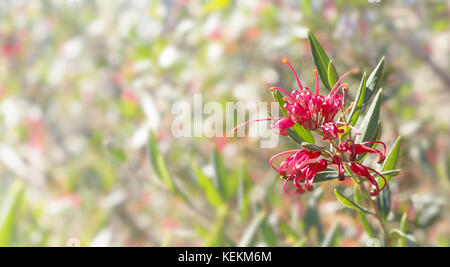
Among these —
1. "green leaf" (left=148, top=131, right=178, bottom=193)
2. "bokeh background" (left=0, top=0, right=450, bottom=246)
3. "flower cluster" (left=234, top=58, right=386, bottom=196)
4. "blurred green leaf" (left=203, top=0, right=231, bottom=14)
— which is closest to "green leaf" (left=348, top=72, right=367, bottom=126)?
"flower cluster" (left=234, top=58, right=386, bottom=196)

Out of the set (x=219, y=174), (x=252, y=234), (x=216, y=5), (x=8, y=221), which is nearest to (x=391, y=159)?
(x=252, y=234)

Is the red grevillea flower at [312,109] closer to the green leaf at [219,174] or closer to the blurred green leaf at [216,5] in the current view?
the green leaf at [219,174]

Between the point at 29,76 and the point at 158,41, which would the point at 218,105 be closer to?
the point at 158,41

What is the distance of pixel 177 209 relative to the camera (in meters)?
1.63

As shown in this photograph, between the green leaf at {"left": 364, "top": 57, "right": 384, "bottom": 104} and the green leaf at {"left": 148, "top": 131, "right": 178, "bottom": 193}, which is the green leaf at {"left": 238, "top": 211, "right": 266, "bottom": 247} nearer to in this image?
the green leaf at {"left": 148, "top": 131, "right": 178, "bottom": 193}

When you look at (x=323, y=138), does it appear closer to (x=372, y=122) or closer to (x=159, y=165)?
(x=372, y=122)

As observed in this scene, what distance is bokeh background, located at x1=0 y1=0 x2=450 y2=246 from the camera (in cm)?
83

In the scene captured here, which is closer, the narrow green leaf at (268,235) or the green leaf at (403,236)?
the green leaf at (403,236)

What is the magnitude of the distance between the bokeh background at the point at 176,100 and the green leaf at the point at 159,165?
0.03 meters

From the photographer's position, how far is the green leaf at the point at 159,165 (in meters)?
0.75

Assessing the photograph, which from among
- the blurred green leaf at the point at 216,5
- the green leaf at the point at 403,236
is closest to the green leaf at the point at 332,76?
the green leaf at the point at 403,236

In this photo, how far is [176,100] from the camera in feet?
4.43

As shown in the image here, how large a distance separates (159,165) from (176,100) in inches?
24.3
